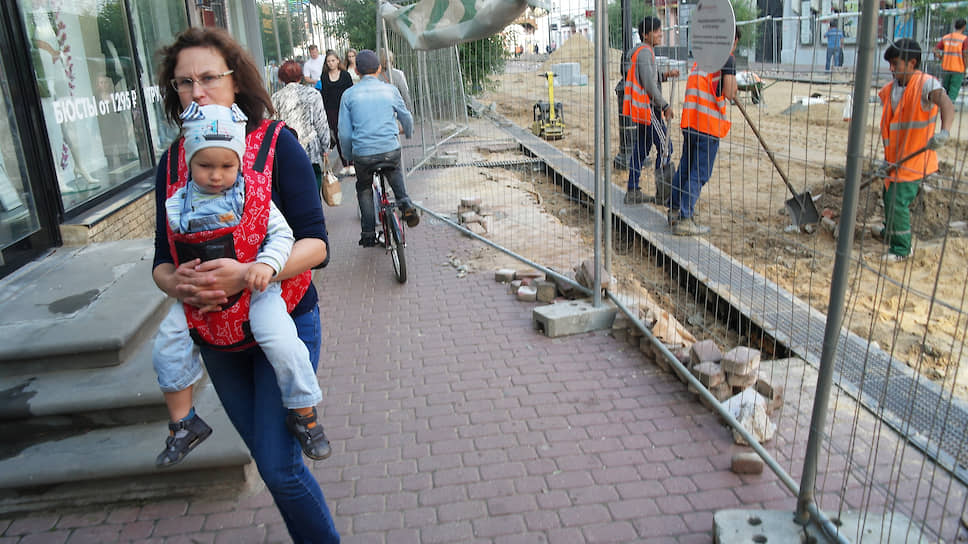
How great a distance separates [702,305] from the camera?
20.3ft

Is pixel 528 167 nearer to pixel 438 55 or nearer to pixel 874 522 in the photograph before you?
pixel 438 55

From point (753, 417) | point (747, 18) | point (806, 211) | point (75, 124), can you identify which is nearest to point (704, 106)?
point (806, 211)

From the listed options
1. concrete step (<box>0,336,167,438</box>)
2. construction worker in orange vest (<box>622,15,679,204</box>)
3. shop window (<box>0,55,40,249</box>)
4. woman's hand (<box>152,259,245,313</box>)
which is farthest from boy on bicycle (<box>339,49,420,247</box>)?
woman's hand (<box>152,259,245,313</box>)

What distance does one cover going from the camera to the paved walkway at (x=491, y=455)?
3254 millimetres

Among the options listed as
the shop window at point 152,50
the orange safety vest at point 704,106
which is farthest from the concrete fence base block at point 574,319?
the shop window at point 152,50

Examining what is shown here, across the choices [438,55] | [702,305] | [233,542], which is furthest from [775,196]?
[233,542]

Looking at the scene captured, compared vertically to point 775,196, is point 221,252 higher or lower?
higher

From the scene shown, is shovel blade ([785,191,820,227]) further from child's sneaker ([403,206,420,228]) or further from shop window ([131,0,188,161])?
shop window ([131,0,188,161])

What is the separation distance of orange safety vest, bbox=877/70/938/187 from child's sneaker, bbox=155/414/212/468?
2659mm

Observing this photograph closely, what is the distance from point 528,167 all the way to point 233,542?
1026cm

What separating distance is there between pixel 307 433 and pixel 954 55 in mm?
2518

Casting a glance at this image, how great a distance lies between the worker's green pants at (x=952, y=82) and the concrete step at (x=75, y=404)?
3772mm

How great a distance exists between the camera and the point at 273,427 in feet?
8.01

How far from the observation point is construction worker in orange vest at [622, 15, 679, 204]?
6805mm
